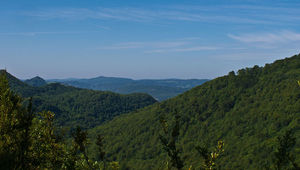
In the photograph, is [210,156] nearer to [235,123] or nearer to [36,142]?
[36,142]

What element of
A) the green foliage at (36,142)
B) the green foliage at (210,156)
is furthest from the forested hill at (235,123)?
the green foliage at (210,156)

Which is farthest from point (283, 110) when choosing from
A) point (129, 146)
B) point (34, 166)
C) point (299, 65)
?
point (34, 166)

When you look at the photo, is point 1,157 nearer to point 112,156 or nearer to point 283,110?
point 283,110

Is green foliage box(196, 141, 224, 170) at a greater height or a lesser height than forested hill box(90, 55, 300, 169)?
greater

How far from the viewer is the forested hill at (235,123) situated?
406 feet

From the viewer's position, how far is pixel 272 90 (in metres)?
162

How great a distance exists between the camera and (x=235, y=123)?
504 feet

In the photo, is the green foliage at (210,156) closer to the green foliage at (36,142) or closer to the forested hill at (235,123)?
the green foliage at (36,142)

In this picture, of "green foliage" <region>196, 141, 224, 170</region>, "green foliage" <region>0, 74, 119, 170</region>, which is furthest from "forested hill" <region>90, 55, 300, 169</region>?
"green foliage" <region>196, 141, 224, 170</region>

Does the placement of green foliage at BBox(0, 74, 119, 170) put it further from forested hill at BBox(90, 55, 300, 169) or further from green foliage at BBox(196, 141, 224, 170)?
forested hill at BBox(90, 55, 300, 169)

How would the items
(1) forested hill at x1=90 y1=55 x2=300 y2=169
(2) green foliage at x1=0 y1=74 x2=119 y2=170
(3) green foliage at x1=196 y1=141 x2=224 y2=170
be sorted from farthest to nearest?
(1) forested hill at x1=90 y1=55 x2=300 y2=169 → (2) green foliage at x1=0 y1=74 x2=119 y2=170 → (3) green foliage at x1=196 y1=141 x2=224 y2=170

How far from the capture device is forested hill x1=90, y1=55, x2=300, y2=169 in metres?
124

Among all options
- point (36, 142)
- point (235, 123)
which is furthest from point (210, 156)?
point (235, 123)

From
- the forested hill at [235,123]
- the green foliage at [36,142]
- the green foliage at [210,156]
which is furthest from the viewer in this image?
the forested hill at [235,123]
